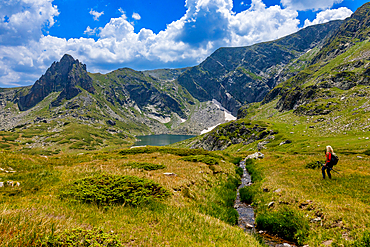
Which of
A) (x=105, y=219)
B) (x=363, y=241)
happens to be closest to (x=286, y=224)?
(x=363, y=241)

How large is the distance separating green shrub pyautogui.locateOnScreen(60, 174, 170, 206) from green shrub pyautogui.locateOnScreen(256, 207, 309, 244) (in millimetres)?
6671

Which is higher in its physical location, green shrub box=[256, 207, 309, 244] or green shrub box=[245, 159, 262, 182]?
green shrub box=[256, 207, 309, 244]

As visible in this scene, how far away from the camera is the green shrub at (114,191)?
9.13 meters

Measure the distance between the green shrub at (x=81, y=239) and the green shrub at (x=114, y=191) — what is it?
3.66 metres

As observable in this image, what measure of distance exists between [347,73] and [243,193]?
21118cm

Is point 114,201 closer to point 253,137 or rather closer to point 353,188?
point 353,188

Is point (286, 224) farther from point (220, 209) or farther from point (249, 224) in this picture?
point (220, 209)

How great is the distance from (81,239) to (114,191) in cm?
522

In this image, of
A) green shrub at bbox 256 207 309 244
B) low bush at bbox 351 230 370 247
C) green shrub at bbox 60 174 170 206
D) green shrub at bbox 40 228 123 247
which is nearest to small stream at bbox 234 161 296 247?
green shrub at bbox 256 207 309 244

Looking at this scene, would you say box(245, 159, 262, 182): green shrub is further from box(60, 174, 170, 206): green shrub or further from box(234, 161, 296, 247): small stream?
box(60, 174, 170, 206): green shrub

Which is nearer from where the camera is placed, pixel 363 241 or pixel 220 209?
pixel 363 241

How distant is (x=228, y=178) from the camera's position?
71.6 feet

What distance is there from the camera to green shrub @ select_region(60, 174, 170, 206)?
30.0 feet

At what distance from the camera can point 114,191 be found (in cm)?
1000
